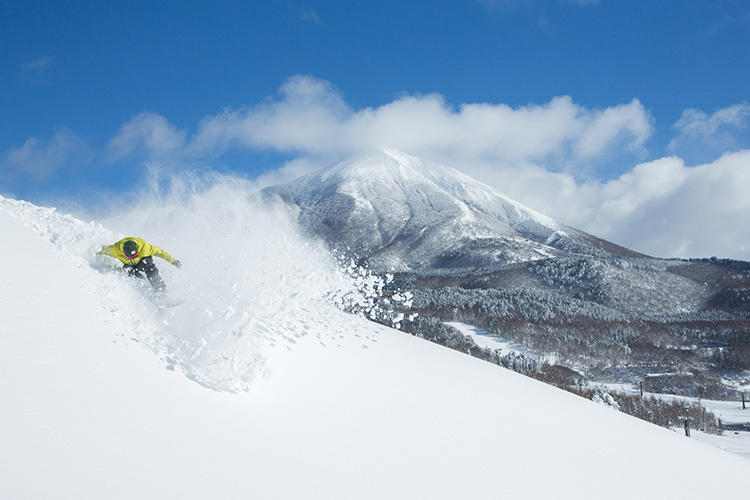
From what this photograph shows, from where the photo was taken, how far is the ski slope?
417 cm

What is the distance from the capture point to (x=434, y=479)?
5676 mm

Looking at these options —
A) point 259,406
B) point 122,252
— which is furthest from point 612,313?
point 259,406

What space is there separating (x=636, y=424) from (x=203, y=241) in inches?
489

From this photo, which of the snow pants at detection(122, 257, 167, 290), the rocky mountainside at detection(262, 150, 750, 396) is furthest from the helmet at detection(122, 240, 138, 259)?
the rocky mountainside at detection(262, 150, 750, 396)

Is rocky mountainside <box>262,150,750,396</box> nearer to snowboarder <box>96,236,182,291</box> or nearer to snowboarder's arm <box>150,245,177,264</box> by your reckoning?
snowboarder's arm <box>150,245,177,264</box>

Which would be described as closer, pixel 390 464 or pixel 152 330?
pixel 390 464

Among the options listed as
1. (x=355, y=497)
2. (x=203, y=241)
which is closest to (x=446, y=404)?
(x=355, y=497)

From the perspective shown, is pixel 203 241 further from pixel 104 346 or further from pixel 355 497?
pixel 355 497

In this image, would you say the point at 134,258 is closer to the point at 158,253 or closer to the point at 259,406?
the point at 158,253

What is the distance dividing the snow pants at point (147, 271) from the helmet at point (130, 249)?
18 cm

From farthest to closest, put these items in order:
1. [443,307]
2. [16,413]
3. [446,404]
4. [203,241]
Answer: [443,307], [203,241], [446,404], [16,413]

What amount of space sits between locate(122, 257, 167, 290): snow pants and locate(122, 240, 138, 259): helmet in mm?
176

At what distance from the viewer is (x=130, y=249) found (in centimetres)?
886

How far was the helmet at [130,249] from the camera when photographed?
8820 mm
